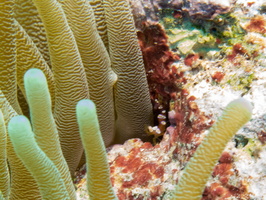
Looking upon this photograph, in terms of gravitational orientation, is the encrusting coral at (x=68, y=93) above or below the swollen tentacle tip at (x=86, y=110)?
below

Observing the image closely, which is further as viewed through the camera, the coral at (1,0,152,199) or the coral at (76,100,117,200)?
the coral at (1,0,152,199)

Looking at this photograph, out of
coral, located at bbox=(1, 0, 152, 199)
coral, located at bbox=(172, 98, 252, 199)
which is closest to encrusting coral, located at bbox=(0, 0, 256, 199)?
coral, located at bbox=(1, 0, 152, 199)

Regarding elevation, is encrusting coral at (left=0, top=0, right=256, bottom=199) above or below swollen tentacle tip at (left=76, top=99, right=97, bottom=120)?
below

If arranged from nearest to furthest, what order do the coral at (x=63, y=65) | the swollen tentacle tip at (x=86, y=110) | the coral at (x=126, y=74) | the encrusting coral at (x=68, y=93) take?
the swollen tentacle tip at (x=86, y=110) → the encrusting coral at (x=68, y=93) → the coral at (x=63, y=65) → the coral at (x=126, y=74)

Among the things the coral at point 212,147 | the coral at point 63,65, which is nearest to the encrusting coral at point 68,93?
the coral at point 63,65

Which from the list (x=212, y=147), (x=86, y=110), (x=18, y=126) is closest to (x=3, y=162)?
(x=18, y=126)

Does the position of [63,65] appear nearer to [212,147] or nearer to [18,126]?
[18,126]

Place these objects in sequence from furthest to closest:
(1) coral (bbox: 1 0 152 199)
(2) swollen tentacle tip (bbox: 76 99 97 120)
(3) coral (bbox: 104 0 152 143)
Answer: (3) coral (bbox: 104 0 152 143), (1) coral (bbox: 1 0 152 199), (2) swollen tentacle tip (bbox: 76 99 97 120)

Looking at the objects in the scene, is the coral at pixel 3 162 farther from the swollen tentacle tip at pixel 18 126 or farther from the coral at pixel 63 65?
the swollen tentacle tip at pixel 18 126

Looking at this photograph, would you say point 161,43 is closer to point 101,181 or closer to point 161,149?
point 161,149

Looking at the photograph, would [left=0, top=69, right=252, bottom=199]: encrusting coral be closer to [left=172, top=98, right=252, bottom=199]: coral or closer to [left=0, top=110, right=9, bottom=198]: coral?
[left=172, top=98, right=252, bottom=199]: coral

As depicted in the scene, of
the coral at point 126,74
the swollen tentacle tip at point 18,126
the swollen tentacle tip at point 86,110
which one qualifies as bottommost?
the coral at point 126,74

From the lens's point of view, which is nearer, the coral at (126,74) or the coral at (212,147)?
the coral at (212,147)
